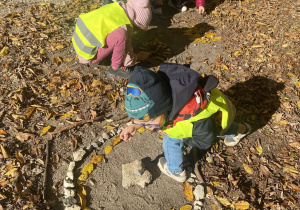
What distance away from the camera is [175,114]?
7.20 ft

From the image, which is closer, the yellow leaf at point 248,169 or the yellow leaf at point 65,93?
the yellow leaf at point 248,169

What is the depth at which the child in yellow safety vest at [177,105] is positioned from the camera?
2033 mm

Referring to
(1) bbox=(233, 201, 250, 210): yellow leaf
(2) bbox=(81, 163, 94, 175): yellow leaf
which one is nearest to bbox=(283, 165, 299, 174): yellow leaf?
(1) bbox=(233, 201, 250, 210): yellow leaf

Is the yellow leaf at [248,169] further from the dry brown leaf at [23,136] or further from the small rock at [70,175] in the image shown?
the dry brown leaf at [23,136]

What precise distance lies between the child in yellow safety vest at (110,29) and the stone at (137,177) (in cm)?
168

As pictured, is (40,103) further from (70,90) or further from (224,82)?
(224,82)

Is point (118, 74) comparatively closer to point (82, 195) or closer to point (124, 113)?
point (124, 113)

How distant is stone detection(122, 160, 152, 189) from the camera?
2.94 metres

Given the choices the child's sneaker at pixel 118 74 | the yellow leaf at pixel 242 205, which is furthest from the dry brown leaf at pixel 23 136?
the yellow leaf at pixel 242 205

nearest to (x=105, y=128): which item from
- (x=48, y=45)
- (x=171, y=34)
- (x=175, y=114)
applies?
(x=175, y=114)

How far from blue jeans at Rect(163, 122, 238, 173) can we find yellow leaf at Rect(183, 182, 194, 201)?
0.65 feet

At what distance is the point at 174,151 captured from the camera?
271 cm

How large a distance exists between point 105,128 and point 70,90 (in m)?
0.90

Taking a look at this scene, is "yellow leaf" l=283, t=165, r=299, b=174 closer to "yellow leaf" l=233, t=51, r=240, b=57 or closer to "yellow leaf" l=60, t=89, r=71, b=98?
"yellow leaf" l=233, t=51, r=240, b=57
